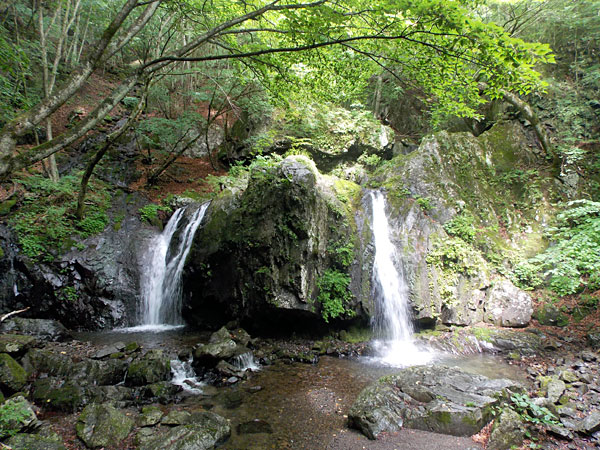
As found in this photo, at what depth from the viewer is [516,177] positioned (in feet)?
34.4

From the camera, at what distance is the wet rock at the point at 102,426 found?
355 cm

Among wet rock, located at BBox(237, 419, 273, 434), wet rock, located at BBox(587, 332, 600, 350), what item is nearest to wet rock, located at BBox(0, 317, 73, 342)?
wet rock, located at BBox(237, 419, 273, 434)

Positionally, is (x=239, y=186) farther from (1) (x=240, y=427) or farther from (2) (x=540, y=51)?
(2) (x=540, y=51)

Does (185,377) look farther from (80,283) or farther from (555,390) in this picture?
(555,390)

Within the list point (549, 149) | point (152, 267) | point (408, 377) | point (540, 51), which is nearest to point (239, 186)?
point (152, 267)

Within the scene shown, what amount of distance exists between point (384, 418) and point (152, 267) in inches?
320

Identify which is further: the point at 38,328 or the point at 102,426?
the point at 38,328

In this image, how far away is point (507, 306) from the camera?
26.4ft

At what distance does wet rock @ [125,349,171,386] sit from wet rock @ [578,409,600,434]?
6.32 metres

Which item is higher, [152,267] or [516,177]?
[516,177]

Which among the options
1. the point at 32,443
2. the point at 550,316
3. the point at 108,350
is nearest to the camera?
the point at 32,443

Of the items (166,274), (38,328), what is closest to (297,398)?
(166,274)

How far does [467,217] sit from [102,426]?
391 inches

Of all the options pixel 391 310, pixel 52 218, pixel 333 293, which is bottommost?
Answer: pixel 391 310
